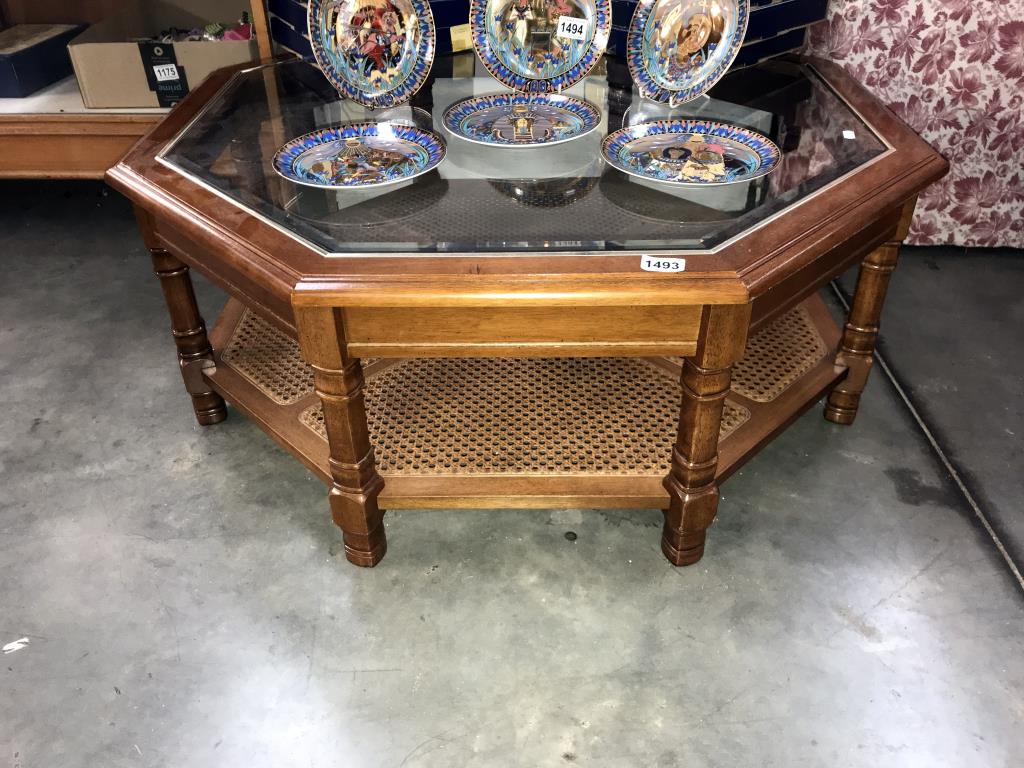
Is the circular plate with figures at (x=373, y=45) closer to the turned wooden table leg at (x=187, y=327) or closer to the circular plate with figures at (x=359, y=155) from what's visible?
the circular plate with figures at (x=359, y=155)

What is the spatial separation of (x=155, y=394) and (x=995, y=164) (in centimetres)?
243

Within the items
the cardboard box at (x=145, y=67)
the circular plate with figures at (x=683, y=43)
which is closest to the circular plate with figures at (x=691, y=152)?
the circular plate with figures at (x=683, y=43)

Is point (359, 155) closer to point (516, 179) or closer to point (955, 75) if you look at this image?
point (516, 179)

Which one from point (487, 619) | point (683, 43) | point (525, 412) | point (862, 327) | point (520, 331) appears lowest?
point (487, 619)

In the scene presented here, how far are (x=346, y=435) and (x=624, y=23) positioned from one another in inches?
50.8

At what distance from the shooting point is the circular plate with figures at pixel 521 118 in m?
1.66

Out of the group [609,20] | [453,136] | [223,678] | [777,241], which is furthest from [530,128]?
[223,678]

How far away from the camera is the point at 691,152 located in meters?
1.58

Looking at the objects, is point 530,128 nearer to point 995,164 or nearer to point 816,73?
point 816,73

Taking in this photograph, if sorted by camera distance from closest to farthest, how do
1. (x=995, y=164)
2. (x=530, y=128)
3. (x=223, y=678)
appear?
(x=223, y=678), (x=530, y=128), (x=995, y=164)

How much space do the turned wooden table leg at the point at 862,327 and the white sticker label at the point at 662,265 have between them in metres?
0.69

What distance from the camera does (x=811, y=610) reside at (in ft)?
5.15

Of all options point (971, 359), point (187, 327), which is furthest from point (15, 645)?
point (971, 359)

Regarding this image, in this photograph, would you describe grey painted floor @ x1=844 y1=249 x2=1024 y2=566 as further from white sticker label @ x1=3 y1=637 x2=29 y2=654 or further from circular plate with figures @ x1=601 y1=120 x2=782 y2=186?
white sticker label @ x1=3 y1=637 x2=29 y2=654
